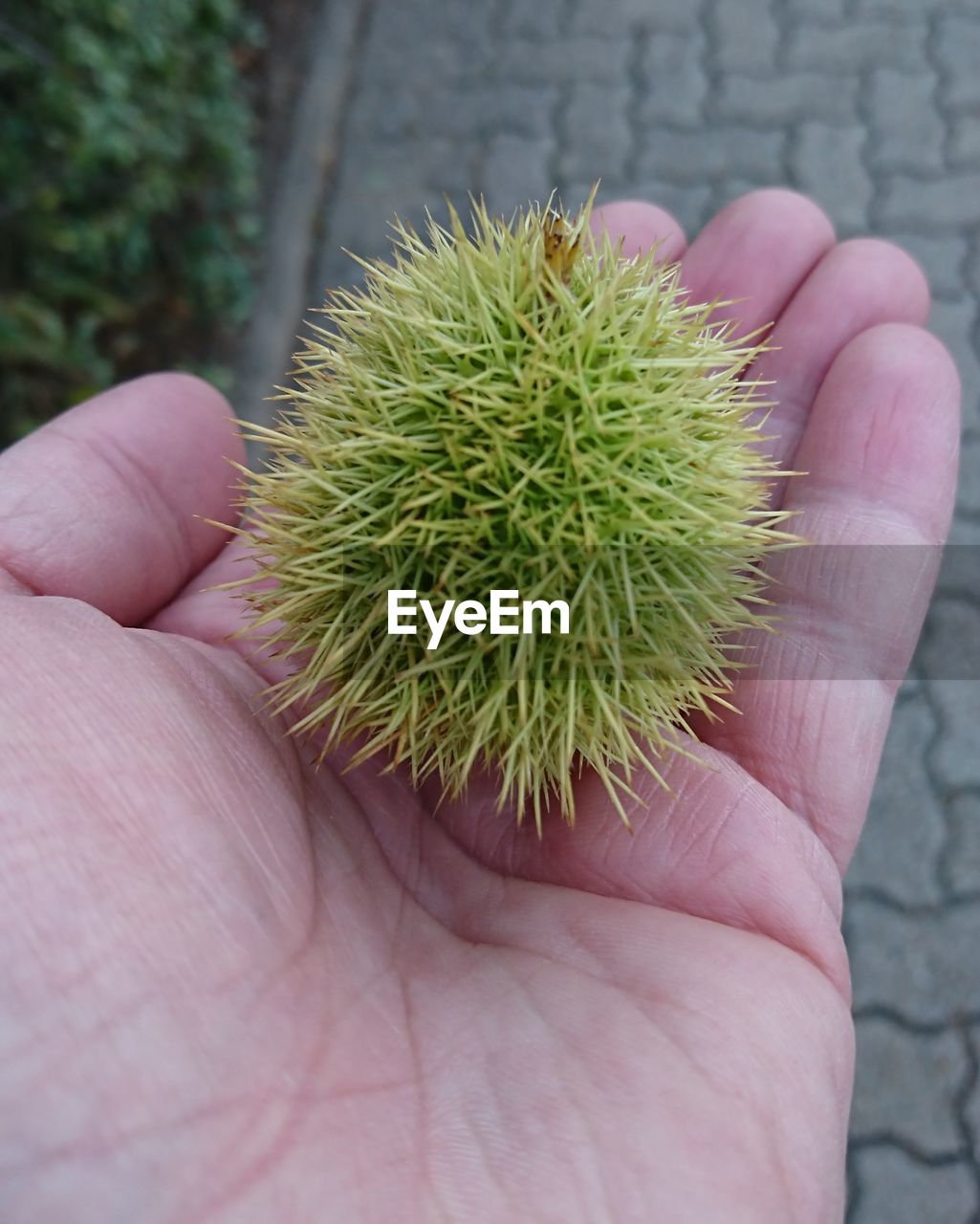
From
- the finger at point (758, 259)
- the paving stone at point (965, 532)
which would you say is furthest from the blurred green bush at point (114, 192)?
the paving stone at point (965, 532)

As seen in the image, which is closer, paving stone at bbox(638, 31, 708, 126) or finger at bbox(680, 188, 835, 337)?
finger at bbox(680, 188, 835, 337)

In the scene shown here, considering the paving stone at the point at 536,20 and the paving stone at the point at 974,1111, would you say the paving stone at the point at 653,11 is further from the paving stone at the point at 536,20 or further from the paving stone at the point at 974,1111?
the paving stone at the point at 974,1111

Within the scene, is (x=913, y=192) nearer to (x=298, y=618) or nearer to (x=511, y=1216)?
(x=298, y=618)

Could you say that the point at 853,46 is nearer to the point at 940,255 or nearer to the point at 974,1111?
the point at 940,255

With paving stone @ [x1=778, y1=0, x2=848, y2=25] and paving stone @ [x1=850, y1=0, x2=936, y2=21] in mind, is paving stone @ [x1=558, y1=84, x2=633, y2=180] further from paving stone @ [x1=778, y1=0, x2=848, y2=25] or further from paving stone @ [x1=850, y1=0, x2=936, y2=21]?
paving stone @ [x1=850, y1=0, x2=936, y2=21]

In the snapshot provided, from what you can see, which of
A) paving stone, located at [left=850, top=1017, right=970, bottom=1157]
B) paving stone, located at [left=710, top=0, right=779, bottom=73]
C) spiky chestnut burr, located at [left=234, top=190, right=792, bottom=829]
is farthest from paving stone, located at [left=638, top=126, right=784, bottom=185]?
paving stone, located at [left=850, top=1017, right=970, bottom=1157]

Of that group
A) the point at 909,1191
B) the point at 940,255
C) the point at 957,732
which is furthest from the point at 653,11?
the point at 909,1191

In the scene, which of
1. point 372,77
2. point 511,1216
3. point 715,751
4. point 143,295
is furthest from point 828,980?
point 372,77
